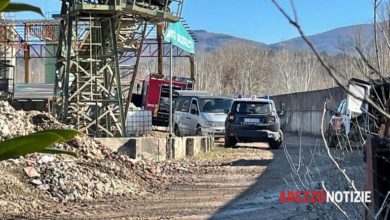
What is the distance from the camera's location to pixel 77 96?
17875 millimetres

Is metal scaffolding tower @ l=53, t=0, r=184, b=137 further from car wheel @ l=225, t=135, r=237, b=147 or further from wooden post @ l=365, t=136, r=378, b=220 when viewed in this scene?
wooden post @ l=365, t=136, r=378, b=220

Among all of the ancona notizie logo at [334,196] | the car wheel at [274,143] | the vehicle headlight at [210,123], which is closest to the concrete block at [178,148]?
the car wheel at [274,143]

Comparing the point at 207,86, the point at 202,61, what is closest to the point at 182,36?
the point at 207,86

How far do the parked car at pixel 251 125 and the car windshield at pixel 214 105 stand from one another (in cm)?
298

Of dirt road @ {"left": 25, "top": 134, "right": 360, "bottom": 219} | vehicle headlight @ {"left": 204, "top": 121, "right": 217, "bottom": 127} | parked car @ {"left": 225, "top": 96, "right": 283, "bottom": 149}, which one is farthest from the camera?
vehicle headlight @ {"left": 204, "top": 121, "right": 217, "bottom": 127}

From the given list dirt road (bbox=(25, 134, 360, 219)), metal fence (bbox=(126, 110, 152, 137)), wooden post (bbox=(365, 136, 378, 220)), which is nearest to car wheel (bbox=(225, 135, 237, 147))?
metal fence (bbox=(126, 110, 152, 137))

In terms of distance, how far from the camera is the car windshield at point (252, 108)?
20422 millimetres

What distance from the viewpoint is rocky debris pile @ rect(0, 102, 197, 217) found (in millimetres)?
8758

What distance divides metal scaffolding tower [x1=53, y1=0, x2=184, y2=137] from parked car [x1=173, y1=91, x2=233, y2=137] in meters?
5.18

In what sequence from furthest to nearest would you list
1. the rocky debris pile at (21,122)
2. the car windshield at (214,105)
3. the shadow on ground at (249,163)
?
the car windshield at (214,105) → the shadow on ground at (249,163) → the rocky debris pile at (21,122)

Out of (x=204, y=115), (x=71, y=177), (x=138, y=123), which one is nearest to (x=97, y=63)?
(x=138, y=123)

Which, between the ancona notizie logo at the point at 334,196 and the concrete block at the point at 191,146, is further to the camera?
the concrete block at the point at 191,146

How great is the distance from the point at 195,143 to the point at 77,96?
3853 mm

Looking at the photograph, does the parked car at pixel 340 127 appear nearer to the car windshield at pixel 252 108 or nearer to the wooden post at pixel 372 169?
the wooden post at pixel 372 169
